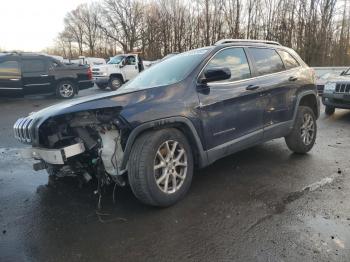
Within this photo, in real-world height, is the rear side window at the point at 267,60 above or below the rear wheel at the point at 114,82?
above

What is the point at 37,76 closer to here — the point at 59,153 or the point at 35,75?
the point at 35,75

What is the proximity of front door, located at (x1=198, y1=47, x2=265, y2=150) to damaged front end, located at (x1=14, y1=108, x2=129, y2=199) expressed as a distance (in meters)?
1.06

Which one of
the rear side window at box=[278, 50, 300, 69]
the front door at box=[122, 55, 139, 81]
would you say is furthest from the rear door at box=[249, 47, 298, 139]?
the front door at box=[122, 55, 139, 81]

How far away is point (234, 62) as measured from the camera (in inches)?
171

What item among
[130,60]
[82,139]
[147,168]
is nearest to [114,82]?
[130,60]

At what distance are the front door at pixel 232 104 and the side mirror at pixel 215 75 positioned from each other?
3.5 inches

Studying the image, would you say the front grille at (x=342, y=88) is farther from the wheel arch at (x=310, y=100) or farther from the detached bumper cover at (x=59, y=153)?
the detached bumper cover at (x=59, y=153)

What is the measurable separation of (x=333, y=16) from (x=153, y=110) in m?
27.9

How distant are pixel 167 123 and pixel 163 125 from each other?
48 mm

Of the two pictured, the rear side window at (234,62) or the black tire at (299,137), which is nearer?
the rear side window at (234,62)

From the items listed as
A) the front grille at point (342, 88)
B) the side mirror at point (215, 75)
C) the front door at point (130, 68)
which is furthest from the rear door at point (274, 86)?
the front door at point (130, 68)

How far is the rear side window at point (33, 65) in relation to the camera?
1283 cm

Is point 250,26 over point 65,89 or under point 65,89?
over

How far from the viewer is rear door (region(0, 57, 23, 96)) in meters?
12.4
